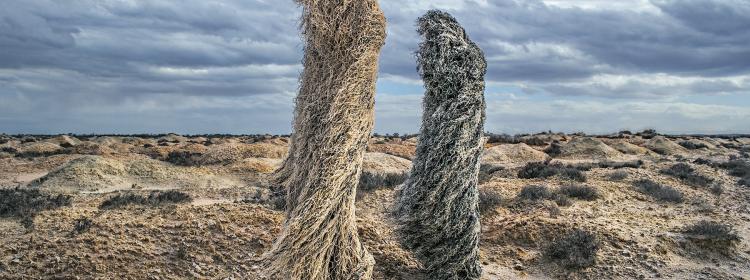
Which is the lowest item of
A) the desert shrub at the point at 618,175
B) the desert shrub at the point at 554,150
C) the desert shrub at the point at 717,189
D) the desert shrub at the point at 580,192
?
the desert shrub at the point at 717,189

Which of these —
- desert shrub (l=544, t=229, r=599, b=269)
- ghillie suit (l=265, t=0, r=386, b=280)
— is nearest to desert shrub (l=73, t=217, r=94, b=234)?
ghillie suit (l=265, t=0, r=386, b=280)

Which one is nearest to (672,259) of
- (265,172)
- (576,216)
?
(576,216)

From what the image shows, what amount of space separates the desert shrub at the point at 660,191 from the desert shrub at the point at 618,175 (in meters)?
1.13

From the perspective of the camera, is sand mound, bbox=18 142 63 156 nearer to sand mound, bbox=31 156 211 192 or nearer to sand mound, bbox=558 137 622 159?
sand mound, bbox=31 156 211 192

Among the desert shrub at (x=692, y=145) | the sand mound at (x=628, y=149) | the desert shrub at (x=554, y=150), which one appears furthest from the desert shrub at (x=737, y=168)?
the desert shrub at (x=692, y=145)

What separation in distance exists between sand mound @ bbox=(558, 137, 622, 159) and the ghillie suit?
31.0 meters

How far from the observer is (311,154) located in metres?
8.27

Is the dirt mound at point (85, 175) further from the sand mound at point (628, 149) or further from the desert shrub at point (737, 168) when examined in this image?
the sand mound at point (628, 149)

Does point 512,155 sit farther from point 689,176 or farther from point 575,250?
point 575,250

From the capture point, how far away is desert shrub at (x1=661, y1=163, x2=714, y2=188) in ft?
72.6

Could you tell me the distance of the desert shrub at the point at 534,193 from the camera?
16422 millimetres

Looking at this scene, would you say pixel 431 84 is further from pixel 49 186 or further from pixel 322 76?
pixel 49 186

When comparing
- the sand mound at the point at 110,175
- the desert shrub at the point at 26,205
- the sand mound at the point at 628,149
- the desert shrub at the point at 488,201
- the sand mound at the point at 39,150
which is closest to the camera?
the desert shrub at the point at 26,205

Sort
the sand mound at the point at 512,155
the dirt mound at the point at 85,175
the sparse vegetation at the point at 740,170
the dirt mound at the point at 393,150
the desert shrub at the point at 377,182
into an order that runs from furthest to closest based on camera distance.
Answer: the dirt mound at the point at 393,150
the sand mound at the point at 512,155
the sparse vegetation at the point at 740,170
the dirt mound at the point at 85,175
the desert shrub at the point at 377,182
